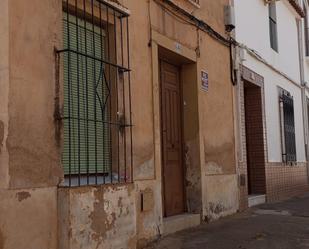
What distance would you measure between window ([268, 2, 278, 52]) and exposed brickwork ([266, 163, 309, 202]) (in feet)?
9.84

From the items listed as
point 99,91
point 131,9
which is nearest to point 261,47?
point 131,9

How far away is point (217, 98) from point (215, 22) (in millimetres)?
1319

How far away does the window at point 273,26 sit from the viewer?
13.6m

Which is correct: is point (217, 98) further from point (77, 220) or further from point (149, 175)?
point (77, 220)

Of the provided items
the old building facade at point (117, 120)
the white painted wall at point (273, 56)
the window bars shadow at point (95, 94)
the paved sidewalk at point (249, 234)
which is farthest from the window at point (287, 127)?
the window bars shadow at point (95, 94)

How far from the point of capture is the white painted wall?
1135 cm

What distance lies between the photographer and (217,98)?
363 inches

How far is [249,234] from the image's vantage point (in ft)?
24.7

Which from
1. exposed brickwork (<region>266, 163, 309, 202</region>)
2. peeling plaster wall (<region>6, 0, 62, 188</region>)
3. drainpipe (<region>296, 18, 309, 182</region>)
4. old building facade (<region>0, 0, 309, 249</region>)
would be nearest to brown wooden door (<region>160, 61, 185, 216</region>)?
old building facade (<region>0, 0, 309, 249</region>)

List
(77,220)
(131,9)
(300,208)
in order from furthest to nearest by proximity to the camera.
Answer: (300,208) < (131,9) < (77,220)

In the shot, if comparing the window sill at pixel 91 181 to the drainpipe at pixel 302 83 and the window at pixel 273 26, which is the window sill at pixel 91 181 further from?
the drainpipe at pixel 302 83

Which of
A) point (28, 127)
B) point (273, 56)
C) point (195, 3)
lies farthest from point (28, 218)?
point (273, 56)

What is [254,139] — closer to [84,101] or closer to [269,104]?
[269,104]

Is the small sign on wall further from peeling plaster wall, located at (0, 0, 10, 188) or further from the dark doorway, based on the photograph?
peeling plaster wall, located at (0, 0, 10, 188)
